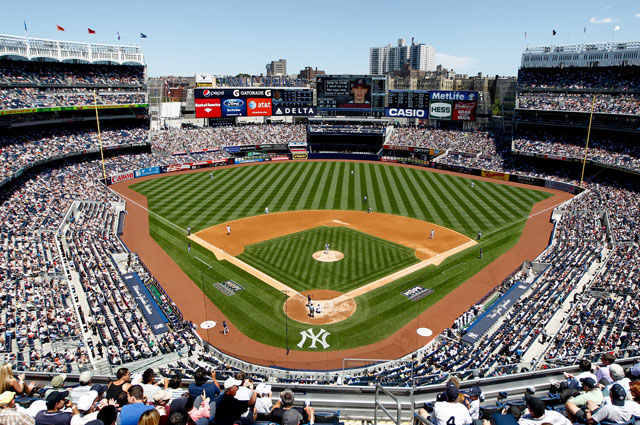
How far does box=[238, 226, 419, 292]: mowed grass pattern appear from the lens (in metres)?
28.5

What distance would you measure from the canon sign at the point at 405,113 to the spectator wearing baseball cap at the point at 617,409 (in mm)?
72015

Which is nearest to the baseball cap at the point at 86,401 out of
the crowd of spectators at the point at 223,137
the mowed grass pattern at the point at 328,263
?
the mowed grass pattern at the point at 328,263

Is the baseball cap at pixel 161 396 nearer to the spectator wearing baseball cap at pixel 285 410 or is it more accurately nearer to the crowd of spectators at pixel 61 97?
the spectator wearing baseball cap at pixel 285 410

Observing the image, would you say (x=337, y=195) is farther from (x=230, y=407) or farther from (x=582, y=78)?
(x=230, y=407)

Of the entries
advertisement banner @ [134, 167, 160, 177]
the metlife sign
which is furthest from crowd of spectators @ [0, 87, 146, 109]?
the metlife sign

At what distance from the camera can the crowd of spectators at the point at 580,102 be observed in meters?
52.0

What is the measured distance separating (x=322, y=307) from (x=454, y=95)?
5799 centimetres

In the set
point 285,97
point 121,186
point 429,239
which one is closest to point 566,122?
point 429,239

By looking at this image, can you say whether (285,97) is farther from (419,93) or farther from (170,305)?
(170,305)

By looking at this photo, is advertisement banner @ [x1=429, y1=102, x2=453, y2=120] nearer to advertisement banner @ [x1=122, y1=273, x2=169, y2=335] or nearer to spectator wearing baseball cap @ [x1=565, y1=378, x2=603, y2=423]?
advertisement banner @ [x1=122, y1=273, x2=169, y2=335]

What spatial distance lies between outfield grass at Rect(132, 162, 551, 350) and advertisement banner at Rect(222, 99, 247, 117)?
49.6 feet

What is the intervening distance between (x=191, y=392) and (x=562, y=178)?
5871cm

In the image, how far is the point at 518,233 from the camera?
38000mm

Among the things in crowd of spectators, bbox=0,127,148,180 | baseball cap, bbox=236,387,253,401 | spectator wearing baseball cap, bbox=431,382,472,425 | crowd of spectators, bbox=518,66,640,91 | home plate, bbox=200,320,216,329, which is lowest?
home plate, bbox=200,320,216,329
